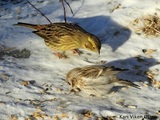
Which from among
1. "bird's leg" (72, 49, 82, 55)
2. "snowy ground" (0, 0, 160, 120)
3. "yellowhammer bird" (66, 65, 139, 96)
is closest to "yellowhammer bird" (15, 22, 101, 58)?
"bird's leg" (72, 49, 82, 55)

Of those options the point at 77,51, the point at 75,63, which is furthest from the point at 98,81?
the point at 77,51

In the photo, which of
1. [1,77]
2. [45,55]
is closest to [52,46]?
[45,55]

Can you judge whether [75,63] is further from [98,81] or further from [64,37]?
[98,81]

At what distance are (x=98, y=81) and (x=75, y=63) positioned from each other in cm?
108

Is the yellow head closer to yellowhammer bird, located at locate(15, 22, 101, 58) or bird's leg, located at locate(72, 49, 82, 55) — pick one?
yellowhammer bird, located at locate(15, 22, 101, 58)

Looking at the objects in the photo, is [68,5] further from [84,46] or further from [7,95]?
[7,95]

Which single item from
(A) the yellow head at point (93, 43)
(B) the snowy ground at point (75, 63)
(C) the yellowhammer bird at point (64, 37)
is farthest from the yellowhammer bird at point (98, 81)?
(C) the yellowhammer bird at point (64, 37)

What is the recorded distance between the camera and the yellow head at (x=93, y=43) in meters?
7.23

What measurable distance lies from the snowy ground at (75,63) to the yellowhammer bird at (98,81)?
121 mm

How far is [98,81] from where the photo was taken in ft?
20.6

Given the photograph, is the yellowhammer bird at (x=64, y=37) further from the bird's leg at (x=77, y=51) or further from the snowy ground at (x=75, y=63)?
the snowy ground at (x=75, y=63)

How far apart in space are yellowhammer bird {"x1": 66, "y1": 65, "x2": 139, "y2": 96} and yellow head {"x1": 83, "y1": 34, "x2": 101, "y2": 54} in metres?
0.84

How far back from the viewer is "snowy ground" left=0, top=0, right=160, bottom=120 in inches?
240

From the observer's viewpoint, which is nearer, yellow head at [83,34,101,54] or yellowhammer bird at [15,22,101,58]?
yellow head at [83,34,101,54]
